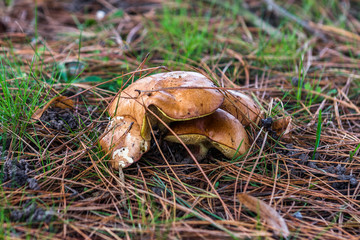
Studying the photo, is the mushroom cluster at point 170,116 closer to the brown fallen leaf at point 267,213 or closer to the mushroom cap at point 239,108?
the mushroom cap at point 239,108

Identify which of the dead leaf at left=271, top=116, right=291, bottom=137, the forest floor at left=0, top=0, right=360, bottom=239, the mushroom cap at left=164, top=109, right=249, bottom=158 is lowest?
the forest floor at left=0, top=0, right=360, bottom=239

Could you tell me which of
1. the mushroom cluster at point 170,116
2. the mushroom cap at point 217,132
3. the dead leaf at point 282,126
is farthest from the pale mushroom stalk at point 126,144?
the dead leaf at point 282,126

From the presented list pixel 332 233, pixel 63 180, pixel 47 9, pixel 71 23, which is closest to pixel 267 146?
pixel 332 233

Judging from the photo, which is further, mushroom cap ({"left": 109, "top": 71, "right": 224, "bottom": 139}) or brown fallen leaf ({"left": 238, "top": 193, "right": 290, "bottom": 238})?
mushroom cap ({"left": 109, "top": 71, "right": 224, "bottom": 139})

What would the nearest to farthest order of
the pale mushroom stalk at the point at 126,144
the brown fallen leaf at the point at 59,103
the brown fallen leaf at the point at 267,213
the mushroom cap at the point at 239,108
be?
the brown fallen leaf at the point at 267,213
the pale mushroom stalk at the point at 126,144
the mushroom cap at the point at 239,108
the brown fallen leaf at the point at 59,103

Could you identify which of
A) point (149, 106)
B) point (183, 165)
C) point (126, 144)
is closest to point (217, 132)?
point (183, 165)

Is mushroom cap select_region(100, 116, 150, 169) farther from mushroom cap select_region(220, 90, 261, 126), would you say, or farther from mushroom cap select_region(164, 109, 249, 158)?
mushroom cap select_region(220, 90, 261, 126)

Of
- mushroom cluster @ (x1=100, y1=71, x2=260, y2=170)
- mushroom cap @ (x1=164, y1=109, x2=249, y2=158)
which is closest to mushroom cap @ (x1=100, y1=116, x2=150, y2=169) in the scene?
mushroom cluster @ (x1=100, y1=71, x2=260, y2=170)
